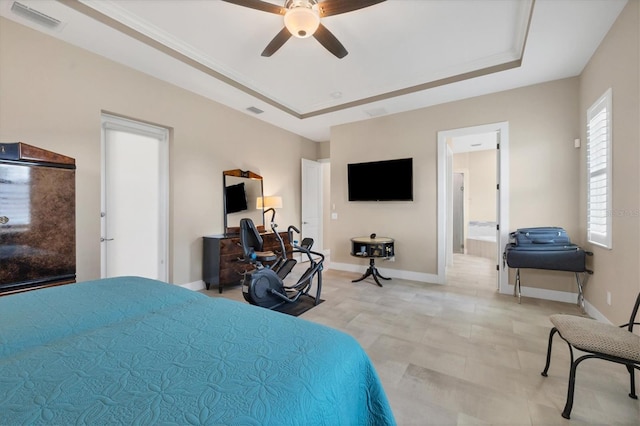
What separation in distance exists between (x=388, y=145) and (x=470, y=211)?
4194mm

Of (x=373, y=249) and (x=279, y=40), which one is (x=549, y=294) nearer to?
(x=373, y=249)

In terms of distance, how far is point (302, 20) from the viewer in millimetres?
2236

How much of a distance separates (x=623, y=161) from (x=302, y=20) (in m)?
3.04

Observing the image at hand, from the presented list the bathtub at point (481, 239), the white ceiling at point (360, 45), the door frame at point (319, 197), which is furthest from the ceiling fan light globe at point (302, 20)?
the bathtub at point (481, 239)

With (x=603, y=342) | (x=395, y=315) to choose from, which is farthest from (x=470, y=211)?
(x=603, y=342)

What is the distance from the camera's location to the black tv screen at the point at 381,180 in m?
4.68

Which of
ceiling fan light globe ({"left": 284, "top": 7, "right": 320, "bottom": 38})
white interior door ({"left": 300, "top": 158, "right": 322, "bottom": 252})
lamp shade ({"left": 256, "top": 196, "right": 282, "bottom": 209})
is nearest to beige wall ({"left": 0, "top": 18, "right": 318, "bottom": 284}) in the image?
lamp shade ({"left": 256, "top": 196, "right": 282, "bottom": 209})

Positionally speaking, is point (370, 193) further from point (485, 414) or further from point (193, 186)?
point (485, 414)

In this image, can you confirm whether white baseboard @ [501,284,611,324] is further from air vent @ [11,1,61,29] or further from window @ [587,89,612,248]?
air vent @ [11,1,61,29]

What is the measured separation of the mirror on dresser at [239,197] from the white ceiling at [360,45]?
4.12 feet

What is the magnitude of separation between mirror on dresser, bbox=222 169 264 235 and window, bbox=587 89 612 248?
4612mm

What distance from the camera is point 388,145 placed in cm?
494

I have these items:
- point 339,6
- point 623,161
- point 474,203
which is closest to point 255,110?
point 339,6

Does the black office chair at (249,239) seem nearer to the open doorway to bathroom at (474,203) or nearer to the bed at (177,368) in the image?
the bed at (177,368)
